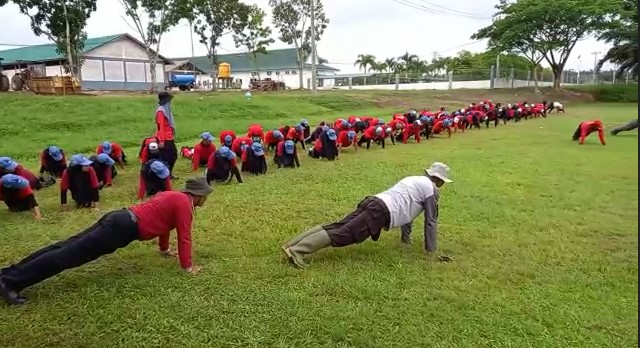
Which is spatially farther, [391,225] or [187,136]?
[187,136]

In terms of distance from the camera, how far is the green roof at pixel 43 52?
1367 inches

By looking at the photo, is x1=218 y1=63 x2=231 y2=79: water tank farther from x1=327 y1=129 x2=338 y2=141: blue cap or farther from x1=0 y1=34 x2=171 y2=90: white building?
x1=327 y1=129 x2=338 y2=141: blue cap

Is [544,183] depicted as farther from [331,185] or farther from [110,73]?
[110,73]

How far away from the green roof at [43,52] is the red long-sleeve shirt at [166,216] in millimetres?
31860

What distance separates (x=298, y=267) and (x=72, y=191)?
3.93 meters

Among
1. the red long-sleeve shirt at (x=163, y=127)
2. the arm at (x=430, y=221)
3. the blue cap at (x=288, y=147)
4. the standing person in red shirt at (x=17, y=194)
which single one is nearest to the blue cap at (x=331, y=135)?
the blue cap at (x=288, y=147)

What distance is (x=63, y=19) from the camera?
25.3 metres

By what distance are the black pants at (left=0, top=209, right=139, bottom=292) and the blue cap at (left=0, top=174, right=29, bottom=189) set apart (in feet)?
9.24

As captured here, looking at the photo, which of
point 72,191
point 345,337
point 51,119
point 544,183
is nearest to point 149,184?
point 72,191

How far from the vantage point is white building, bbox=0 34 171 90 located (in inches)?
1359

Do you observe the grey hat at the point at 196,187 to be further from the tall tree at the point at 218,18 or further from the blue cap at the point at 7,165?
the tall tree at the point at 218,18

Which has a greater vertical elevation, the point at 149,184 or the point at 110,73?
the point at 110,73

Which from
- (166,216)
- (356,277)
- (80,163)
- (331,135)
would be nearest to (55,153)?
(80,163)

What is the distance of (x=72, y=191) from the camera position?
7324 millimetres
